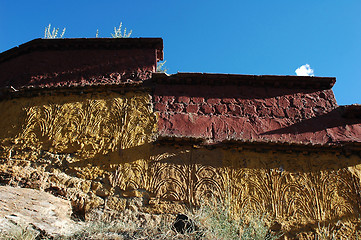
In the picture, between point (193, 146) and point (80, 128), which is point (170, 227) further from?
point (80, 128)

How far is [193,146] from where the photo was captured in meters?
5.66

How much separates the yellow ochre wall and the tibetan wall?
0.02 meters

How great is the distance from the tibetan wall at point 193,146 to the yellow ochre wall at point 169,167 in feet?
0.06

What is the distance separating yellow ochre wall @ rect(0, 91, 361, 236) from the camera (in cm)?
530

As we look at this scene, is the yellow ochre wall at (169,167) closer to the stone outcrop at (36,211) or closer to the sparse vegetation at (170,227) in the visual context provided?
the sparse vegetation at (170,227)

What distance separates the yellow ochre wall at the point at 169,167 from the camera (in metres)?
5.30

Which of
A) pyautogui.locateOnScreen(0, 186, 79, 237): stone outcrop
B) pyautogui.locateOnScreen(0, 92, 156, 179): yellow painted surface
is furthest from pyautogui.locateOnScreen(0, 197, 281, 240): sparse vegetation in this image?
pyautogui.locateOnScreen(0, 92, 156, 179): yellow painted surface

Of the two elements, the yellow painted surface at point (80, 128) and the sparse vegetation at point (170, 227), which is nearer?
the sparse vegetation at point (170, 227)

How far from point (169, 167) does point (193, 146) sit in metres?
0.54

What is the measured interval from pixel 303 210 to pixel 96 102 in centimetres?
405

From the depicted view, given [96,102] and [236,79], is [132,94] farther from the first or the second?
[236,79]

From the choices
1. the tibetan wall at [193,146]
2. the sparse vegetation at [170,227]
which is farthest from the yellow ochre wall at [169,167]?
the sparse vegetation at [170,227]

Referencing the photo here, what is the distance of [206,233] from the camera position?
4.33 m

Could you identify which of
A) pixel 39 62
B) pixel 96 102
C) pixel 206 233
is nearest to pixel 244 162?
pixel 206 233
